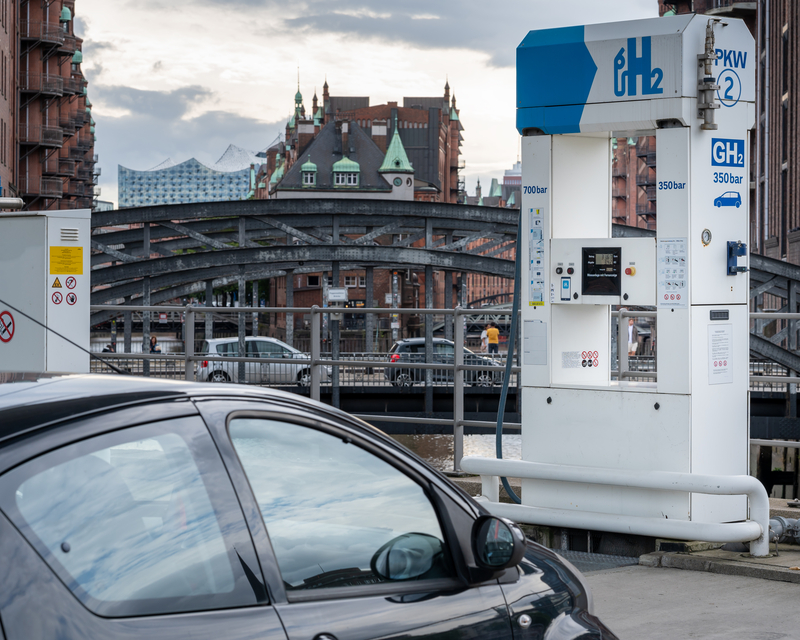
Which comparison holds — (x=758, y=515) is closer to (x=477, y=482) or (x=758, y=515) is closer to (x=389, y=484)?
(x=477, y=482)

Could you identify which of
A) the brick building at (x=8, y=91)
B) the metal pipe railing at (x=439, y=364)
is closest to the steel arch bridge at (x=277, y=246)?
the brick building at (x=8, y=91)

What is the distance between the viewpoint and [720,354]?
6.84 metres

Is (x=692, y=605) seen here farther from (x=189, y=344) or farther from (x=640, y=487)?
(x=189, y=344)

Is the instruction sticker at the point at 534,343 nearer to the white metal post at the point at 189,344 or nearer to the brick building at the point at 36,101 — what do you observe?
the white metal post at the point at 189,344

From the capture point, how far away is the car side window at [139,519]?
191 cm

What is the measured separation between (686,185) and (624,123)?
609 millimetres

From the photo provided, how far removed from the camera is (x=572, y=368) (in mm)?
7289

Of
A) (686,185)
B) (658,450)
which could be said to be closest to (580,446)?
(658,450)

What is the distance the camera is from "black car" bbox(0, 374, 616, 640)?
1896 millimetres

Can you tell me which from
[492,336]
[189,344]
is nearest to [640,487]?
[189,344]

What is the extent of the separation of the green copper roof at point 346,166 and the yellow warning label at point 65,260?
10514 cm

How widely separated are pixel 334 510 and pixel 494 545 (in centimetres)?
45

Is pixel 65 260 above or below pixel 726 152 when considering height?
below

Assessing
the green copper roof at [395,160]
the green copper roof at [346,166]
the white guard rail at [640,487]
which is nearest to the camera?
the white guard rail at [640,487]
